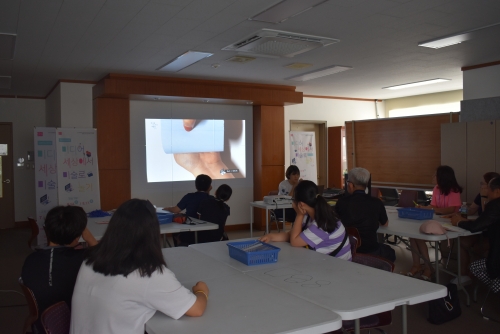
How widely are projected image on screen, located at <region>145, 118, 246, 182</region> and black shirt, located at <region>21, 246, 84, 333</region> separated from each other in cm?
→ 565

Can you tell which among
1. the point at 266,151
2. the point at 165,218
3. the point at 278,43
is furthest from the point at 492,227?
the point at 266,151

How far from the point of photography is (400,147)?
7594 millimetres

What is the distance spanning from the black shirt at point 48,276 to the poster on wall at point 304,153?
25.1ft

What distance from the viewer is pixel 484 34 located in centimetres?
497

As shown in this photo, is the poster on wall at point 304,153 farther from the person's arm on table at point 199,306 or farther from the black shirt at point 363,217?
the person's arm on table at point 199,306

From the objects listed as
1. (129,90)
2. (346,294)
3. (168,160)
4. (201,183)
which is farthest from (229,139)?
(346,294)

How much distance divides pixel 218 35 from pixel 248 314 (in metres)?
3.59

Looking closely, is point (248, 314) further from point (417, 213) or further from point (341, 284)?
point (417, 213)

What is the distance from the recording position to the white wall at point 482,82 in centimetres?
657

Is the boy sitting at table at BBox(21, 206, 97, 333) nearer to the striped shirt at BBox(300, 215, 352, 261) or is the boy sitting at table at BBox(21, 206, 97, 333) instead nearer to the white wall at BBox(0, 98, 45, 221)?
the striped shirt at BBox(300, 215, 352, 261)

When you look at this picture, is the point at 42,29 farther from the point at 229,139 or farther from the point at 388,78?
the point at 388,78

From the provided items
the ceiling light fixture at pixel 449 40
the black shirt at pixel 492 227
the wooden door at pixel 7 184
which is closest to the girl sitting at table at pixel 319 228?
the black shirt at pixel 492 227

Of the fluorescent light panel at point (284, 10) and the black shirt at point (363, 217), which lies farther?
the black shirt at point (363, 217)

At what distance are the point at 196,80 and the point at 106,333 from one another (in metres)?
6.16
